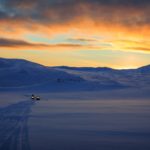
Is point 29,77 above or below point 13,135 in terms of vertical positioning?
above

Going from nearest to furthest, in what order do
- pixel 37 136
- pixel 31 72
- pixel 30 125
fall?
pixel 37 136 < pixel 30 125 < pixel 31 72

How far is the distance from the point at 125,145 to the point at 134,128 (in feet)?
17.9

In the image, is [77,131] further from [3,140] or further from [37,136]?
[3,140]

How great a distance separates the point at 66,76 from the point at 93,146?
124792 mm

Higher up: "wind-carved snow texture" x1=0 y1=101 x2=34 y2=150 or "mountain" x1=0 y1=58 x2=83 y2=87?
"mountain" x1=0 y1=58 x2=83 y2=87

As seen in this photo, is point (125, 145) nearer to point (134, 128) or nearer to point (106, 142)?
point (106, 142)

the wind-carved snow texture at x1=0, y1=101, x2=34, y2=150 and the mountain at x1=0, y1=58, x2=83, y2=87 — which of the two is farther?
the mountain at x1=0, y1=58, x2=83, y2=87

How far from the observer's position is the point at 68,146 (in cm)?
1728

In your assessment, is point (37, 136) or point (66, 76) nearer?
point (37, 136)

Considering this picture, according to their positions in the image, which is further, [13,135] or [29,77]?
[29,77]

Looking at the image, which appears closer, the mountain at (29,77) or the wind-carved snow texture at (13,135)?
the wind-carved snow texture at (13,135)

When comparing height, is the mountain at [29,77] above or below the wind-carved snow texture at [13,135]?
above

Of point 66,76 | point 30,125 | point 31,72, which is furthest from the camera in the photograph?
point 31,72

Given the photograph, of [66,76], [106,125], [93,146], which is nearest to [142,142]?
[93,146]
